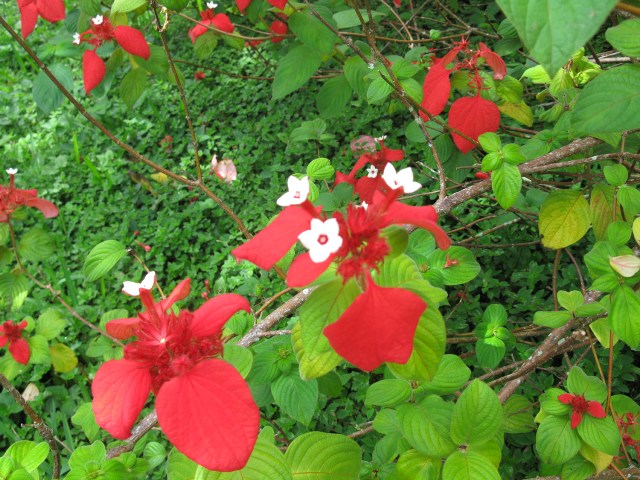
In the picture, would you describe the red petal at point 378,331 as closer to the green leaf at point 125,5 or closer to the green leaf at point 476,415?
the green leaf at point 476,415

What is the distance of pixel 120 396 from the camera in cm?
58

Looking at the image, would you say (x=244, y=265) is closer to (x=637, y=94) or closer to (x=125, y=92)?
(x=125, y=92)

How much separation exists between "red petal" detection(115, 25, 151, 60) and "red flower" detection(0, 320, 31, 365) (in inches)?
35.1

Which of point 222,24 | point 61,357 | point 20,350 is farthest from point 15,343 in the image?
point 222,24

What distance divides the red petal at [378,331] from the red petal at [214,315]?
20 centimetres

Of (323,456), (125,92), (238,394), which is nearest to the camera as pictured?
(238,394)

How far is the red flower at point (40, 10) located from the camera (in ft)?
4.74

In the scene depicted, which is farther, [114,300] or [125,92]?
[114,300]

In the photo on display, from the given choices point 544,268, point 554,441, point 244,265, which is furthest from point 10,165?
point 554,441

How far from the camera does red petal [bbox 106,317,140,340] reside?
71cm

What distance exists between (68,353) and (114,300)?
13.7 inches

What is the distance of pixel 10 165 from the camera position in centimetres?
265

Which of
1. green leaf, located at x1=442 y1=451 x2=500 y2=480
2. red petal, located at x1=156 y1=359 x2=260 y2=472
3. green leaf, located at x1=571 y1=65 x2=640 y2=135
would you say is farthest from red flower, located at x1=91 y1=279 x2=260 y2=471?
→ green leaf, located at x1=571 y1=65 x2=640 y2=135

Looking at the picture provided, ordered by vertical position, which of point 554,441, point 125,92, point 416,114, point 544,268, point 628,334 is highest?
point 125,92
